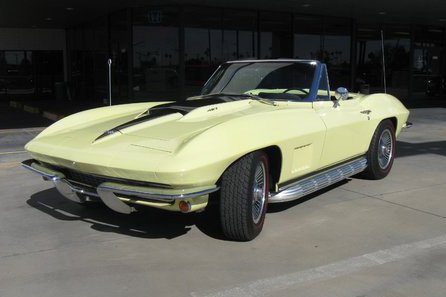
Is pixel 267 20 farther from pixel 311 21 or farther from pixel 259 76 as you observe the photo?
pixel 259 76

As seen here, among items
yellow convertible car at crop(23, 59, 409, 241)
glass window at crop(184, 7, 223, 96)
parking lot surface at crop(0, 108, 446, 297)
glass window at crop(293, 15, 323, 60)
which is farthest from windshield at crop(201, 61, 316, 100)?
glass window at crop(293, 15, 323, 60)

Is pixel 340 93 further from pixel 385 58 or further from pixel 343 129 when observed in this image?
pixel 385 58

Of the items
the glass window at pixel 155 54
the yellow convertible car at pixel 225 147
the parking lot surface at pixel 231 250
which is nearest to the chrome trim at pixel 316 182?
the yellow convertible car at pixel 225 147

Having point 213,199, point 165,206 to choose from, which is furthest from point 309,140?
point 165,206

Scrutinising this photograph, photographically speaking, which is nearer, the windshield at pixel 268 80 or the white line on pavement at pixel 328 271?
the white line on pavement at pixel 328 271

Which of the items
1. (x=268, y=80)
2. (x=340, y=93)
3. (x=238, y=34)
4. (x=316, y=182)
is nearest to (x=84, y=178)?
(x=316, y=182)

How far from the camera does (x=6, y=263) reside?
3.90 m

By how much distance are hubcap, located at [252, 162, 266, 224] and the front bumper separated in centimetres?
52

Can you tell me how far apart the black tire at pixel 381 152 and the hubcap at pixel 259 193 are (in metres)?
2.49

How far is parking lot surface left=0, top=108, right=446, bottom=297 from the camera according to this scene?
3.48m

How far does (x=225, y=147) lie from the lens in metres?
3.84

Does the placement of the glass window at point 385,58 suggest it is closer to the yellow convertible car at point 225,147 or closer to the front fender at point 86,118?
the yellow convertible car at point 225,147

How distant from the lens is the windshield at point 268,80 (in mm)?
5562

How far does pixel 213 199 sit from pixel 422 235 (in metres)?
1.98
